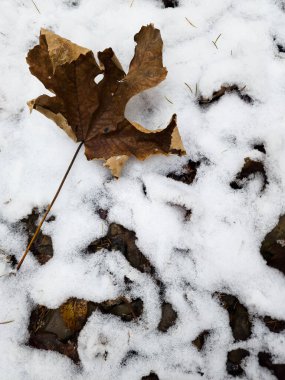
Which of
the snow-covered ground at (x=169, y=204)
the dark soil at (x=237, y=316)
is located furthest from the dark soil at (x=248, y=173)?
the dark soil at (x=237, y=316)

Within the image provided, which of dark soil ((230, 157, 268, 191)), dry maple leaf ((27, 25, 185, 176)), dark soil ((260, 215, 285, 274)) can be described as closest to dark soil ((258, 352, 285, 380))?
dark soil ((260, 215, 285, 274))

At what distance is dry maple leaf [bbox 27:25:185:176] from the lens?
49.9 inches

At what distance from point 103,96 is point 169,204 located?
49 cm

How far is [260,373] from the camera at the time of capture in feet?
4.14

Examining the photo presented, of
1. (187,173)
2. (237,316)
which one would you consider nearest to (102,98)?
(187,173)

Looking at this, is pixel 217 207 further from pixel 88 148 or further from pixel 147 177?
pixel 88 148

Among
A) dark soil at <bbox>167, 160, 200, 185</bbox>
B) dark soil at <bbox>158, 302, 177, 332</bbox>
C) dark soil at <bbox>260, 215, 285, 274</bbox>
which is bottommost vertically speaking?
dark soil at <bbox>158, 302, 177, 332</bbox>

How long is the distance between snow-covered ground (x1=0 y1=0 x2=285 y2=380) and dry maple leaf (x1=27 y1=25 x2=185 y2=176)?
4.0 inches

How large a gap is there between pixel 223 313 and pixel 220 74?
974 millimetres

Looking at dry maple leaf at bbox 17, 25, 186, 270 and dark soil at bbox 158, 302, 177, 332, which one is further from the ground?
dry maple leaf at bbox 17, 25, 186, 270

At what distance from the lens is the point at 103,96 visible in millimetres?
1308

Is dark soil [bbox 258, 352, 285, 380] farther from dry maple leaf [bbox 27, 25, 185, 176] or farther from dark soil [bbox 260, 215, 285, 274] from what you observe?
dry maple leaf [bbox 27, 25, 185, 176]

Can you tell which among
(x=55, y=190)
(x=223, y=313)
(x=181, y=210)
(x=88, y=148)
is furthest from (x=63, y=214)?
(x=223, y=313)

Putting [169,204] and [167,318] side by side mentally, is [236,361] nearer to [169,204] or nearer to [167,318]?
[167,318]
